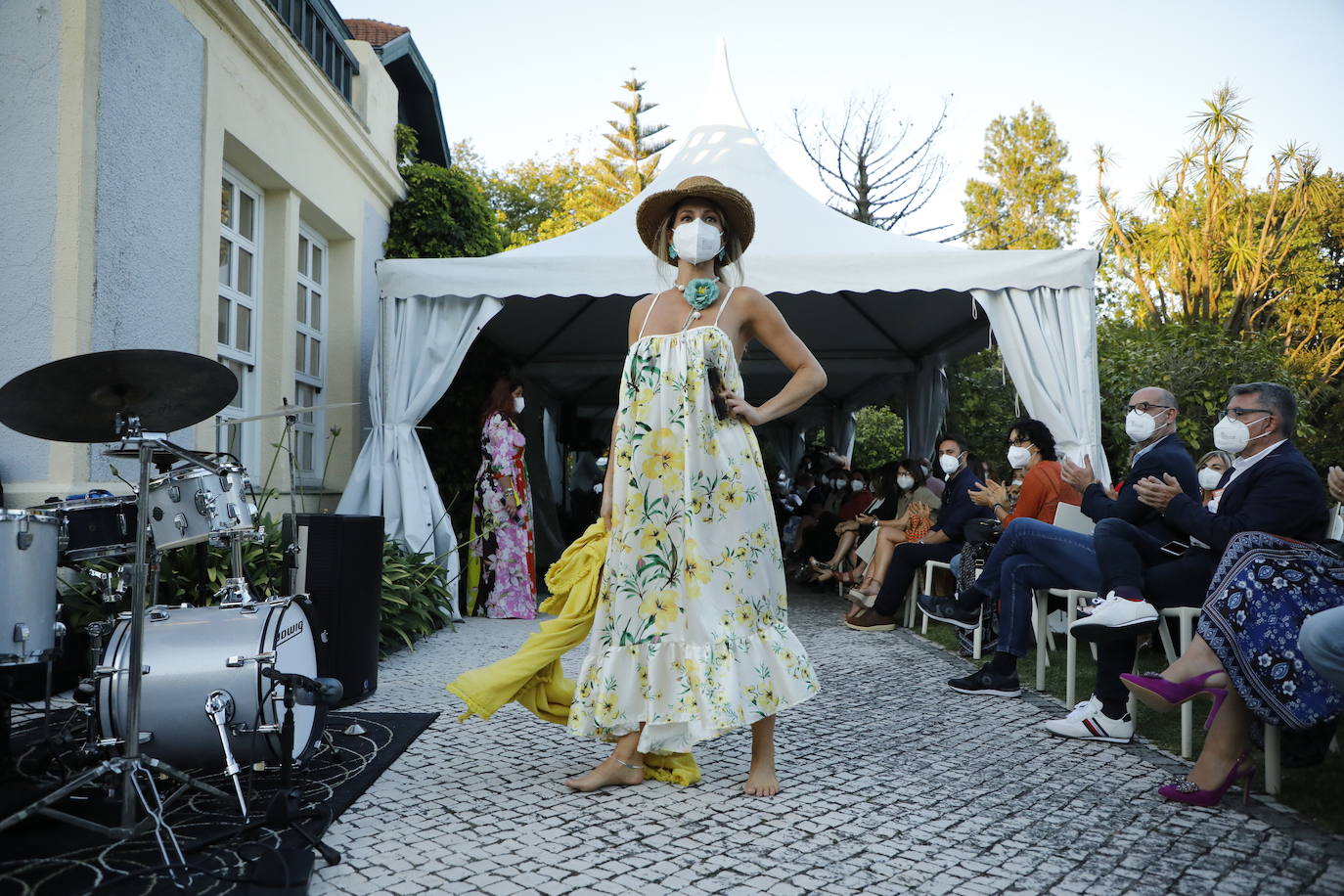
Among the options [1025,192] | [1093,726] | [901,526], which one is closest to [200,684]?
[1093,726]

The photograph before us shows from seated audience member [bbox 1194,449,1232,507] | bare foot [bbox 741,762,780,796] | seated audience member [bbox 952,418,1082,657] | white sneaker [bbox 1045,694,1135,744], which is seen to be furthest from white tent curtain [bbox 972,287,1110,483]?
bare foot [bbox 741,762,780,796]

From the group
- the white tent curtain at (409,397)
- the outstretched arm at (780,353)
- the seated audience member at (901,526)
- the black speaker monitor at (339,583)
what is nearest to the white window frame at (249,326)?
the white tent curtain at (409,397)

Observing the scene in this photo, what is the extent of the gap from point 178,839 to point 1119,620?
2.93 metres

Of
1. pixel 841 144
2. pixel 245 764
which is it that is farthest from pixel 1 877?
pixel 841 144

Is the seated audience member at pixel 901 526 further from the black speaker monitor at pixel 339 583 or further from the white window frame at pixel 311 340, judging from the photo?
the white window frame at pixel 311 340

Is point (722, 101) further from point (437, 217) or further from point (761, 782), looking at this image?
point (761, 782)

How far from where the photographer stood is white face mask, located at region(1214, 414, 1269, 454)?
123 inches

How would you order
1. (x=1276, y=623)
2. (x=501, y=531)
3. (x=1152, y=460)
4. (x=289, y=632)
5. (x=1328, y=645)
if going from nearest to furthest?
(x=1328, y=645) → (x=1276, y=623) → (x=289, y=632) → (x=1152, y=460) → (x=501, y=531)

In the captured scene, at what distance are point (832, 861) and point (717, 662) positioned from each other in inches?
24.9

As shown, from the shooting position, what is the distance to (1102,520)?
3799 millimetres

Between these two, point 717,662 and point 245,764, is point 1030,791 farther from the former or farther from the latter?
point 245,764

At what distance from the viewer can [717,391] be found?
2.93 meters

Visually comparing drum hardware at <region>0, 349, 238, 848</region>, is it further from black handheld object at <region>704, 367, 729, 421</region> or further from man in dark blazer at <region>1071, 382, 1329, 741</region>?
man in dark blazer at <region>1071, 382, 1329, 741</region>

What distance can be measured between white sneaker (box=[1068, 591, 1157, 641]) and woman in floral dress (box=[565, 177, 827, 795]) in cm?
115
